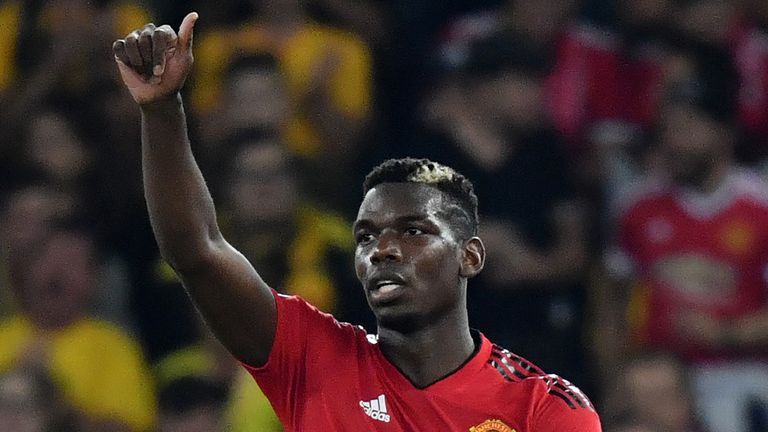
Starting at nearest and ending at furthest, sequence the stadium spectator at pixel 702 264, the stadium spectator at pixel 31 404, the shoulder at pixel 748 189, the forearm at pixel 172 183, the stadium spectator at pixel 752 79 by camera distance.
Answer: the forearm at pixel 172 183
the stadium spectator at pixel 31 404
the stadium spectator at pixel 702 264
the shoulder at pixel 748 189
the stadium spectator at pixel 752 79

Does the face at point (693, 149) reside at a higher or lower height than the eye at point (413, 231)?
lower

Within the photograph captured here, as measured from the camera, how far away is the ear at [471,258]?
378cm

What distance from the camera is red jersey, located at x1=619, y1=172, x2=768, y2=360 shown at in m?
6.50

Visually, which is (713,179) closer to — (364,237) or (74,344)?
(74,344)

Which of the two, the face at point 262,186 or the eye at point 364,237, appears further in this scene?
the face at point 262,186

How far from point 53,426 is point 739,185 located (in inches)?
124

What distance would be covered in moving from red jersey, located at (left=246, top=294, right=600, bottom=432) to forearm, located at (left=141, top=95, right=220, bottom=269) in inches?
13.8

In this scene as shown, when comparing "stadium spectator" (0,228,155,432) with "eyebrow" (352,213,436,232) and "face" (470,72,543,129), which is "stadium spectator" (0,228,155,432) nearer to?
"face" (470,72,543,129)

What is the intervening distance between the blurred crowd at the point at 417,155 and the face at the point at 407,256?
2218 millimetres

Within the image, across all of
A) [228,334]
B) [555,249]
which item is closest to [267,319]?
[228,334]

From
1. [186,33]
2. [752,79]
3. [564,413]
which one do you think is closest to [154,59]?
[186,33]

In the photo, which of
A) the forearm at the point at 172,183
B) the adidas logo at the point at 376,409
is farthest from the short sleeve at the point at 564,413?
the forearm at the point at 172,183

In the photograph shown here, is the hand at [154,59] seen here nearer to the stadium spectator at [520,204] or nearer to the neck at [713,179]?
the stadium spectator at [520,204]

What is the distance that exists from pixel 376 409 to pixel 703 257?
11.0 feet
